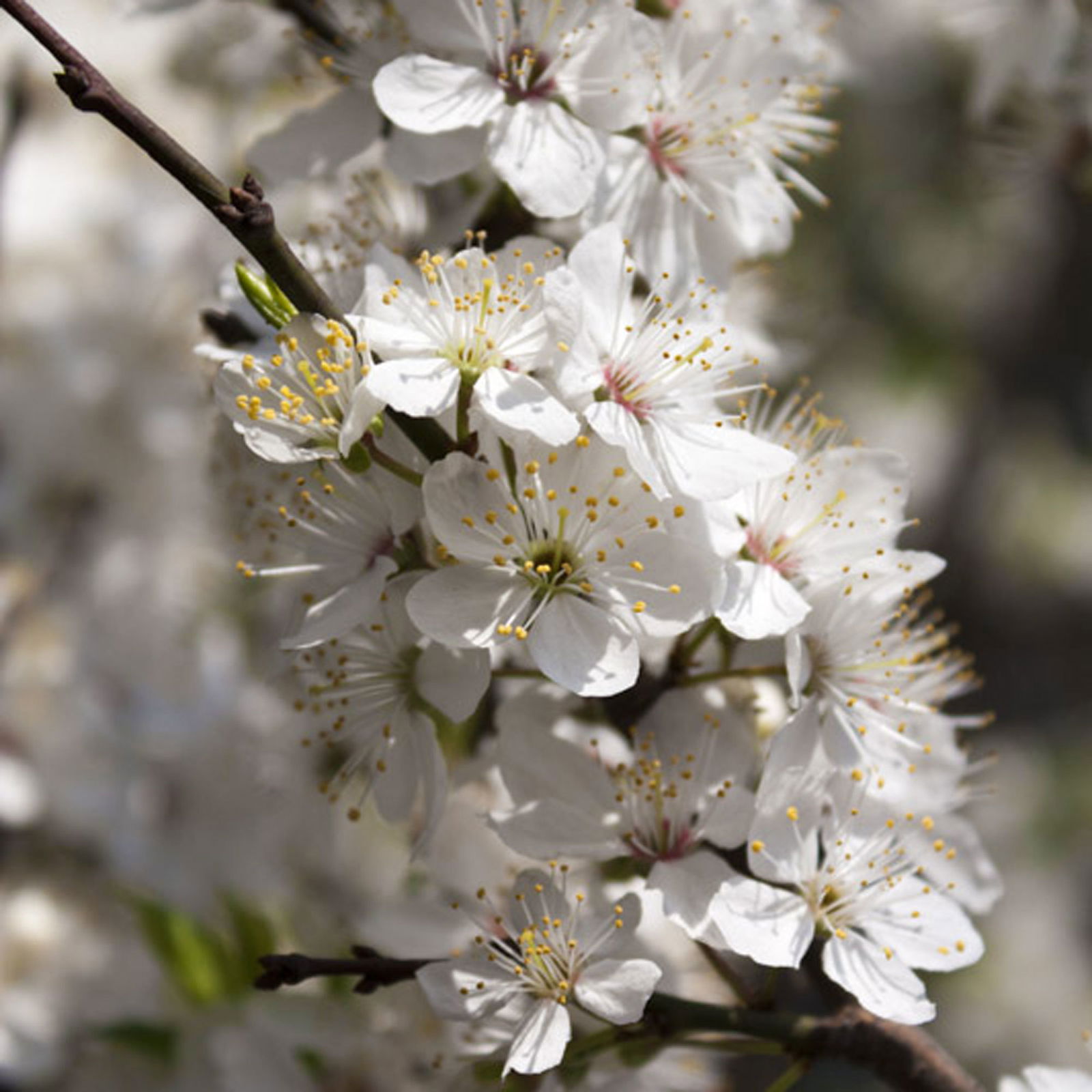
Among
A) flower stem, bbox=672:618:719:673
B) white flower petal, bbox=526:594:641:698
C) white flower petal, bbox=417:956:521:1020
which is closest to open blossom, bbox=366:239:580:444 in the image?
white flower petal, bbox=526:594:641:698

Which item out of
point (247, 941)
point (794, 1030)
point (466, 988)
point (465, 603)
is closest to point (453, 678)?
point (465, 603)

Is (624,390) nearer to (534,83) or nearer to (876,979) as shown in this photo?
(534,83)

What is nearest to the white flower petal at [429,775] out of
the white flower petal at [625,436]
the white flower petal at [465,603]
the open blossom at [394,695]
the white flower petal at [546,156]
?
the open blossom at [394,695]

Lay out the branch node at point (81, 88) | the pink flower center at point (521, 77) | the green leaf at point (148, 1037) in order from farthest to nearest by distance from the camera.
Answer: the green leaf at point (148, 1037)
the pink flower center at point (521, 77)
the branch node at point (81, 88)

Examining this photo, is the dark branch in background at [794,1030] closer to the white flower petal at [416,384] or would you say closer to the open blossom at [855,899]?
the open blossom at [855,899]

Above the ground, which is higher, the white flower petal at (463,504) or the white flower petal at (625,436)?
the white flower petal at (625,436)

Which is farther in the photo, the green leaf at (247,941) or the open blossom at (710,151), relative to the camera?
the green leaf at (247,941)

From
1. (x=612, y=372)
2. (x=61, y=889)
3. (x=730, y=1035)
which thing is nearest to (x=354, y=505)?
(x=612, y=372)
